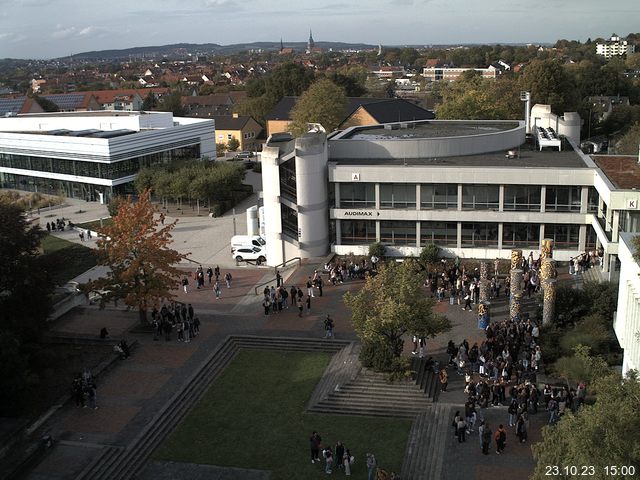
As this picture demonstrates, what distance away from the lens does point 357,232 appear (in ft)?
144

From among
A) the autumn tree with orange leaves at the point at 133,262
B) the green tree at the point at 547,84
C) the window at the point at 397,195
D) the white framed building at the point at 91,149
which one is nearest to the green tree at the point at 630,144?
the green tree at the point at 547,84

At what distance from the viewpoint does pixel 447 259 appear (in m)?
42.0

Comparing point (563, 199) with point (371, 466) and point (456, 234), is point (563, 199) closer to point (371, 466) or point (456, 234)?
point (456, 234)

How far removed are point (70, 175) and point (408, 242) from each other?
3930cm

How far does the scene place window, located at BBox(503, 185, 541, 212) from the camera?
134 feet

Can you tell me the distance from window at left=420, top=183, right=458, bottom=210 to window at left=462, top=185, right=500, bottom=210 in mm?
589

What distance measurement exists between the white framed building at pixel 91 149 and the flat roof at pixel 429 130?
24.2 meters

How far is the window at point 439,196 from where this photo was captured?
41.8 meters

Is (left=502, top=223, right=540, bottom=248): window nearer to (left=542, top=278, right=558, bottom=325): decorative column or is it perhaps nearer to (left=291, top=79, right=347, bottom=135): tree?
(left=542, top=278, right=558, bottom=325): decorative column

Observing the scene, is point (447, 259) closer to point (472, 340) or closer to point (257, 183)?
point (472, 340)

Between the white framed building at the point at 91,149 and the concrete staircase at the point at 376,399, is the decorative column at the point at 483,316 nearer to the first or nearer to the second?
the concrete staircase at the point at 376,399

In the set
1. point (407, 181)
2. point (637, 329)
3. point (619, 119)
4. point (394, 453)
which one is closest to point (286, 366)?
point (394, 453)

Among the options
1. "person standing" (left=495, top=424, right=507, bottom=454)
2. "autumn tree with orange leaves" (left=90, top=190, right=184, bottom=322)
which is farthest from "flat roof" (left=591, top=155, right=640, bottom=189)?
"autumn tree with orange leaves" (left=90, top=190, right=184, bottom=322)

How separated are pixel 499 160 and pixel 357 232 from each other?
10.2 meters
